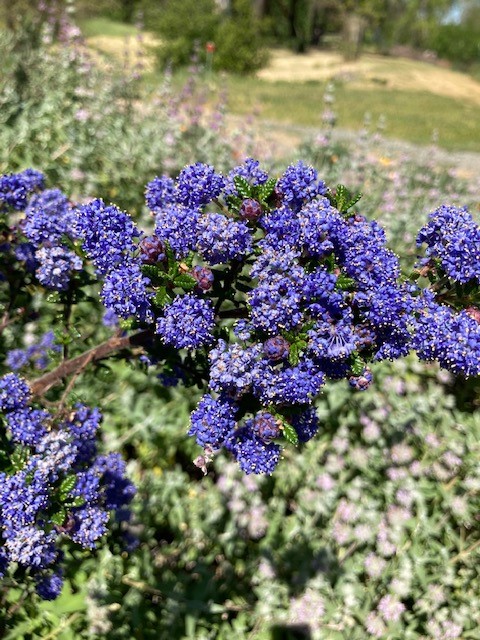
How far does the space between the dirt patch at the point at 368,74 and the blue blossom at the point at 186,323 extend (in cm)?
2968

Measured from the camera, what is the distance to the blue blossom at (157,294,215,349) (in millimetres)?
1702

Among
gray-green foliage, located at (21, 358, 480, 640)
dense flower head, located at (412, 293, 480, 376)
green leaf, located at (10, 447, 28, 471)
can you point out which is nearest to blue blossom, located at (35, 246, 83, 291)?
green leaf, located at (10, 447, 28, 471)

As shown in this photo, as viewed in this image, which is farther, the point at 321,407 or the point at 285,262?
the point at 321,407

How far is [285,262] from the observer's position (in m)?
1.67

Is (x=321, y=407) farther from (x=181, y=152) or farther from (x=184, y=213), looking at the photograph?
(x=181, y=152)

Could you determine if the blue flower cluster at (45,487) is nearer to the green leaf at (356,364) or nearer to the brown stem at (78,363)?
the brown stem at (78,363)

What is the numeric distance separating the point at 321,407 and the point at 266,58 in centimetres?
2958

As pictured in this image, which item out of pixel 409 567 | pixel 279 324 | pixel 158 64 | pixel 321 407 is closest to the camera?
pixel 279 324

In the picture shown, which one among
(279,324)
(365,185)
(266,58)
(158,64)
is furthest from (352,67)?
(279,324)

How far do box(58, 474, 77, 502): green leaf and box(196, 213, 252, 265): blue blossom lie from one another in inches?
35.8

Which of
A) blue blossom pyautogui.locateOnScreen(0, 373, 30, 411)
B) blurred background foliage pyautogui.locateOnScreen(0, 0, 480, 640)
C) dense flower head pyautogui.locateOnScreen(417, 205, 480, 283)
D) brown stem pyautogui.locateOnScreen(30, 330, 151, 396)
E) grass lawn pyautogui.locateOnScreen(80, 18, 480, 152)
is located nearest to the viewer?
dense flower head pyautogui.locateOnScreen(417, 205, 480, 283)

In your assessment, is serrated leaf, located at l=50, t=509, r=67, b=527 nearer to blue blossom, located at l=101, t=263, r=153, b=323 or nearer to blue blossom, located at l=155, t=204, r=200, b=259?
blue blossom, located at l=101, t=263, r=153, b=323

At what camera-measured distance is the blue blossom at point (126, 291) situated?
5.67 ft

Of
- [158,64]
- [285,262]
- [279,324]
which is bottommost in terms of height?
[279,324]
